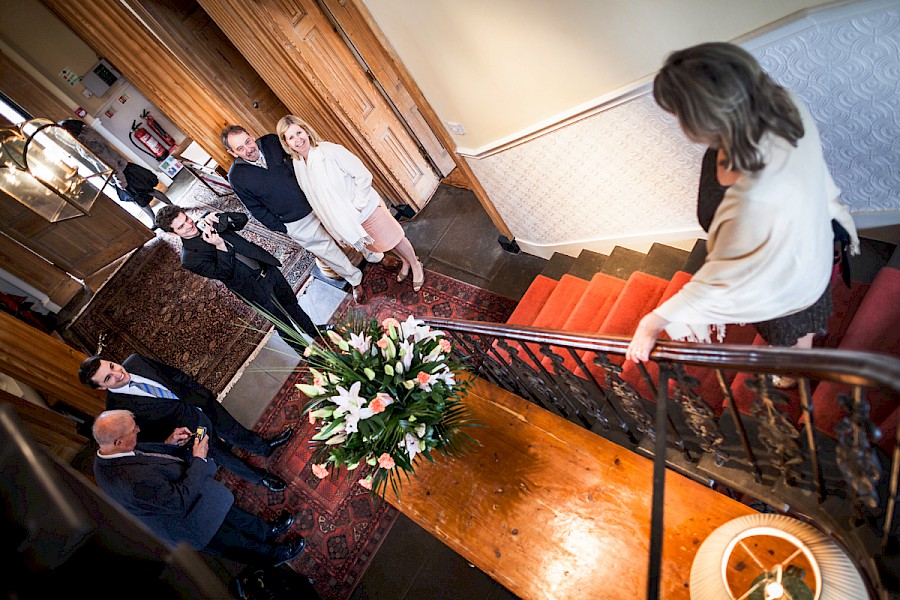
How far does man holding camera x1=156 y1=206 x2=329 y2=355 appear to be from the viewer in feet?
10.3

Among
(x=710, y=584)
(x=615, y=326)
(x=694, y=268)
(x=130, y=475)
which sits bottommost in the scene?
(x=130, y=475)

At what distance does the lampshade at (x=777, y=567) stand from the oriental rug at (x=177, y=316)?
3.90 m

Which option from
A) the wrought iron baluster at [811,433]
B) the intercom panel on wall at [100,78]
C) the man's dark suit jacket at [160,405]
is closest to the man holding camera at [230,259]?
the man's dark suit jacket at [160,405]

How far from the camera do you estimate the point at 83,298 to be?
578 cm

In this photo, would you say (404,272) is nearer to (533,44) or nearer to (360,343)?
(360,343)

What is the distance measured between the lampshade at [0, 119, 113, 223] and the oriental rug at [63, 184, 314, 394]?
962 mm

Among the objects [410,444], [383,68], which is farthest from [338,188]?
[410,444]

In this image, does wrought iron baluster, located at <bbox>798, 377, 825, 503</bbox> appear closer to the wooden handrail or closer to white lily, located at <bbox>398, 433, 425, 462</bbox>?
the wooden handrail

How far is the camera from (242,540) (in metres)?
3.14

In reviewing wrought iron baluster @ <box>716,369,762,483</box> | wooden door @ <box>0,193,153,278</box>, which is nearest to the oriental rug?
wooden door @ <box>0,193,153,278</box>

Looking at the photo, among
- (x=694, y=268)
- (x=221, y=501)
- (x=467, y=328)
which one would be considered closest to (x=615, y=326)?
(x=694, y=268)

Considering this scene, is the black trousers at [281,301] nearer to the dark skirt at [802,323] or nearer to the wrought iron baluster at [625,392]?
the wrought iron baluster at [625,392]

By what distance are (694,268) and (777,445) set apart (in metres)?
1.46

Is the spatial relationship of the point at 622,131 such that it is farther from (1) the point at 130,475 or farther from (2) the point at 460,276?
(1) the point at 130,475
